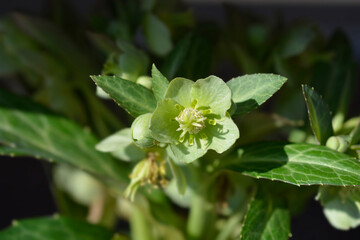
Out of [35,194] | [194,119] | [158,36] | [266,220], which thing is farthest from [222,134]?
[35,194]

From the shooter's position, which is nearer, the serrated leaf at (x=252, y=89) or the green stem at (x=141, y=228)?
the serrated leaf at (x=252, y=89)

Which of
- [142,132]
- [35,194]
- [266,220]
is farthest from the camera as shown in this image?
[35,194]

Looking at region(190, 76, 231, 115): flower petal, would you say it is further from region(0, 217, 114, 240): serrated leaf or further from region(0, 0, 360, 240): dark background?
region(0, 0, 360, 240): dark background

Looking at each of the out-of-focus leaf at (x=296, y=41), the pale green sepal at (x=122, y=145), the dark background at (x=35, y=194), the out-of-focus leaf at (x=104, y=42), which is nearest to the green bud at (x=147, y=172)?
the pale green sepal at (x=122, y=145)

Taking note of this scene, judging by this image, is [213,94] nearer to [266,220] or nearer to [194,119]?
[194,119]

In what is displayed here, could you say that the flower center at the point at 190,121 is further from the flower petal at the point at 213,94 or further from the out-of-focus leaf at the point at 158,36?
the out-of-focus leaf at the point at 158,36

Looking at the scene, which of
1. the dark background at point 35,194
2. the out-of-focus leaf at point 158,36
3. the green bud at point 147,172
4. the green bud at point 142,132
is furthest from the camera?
the dark background at point 35,194
